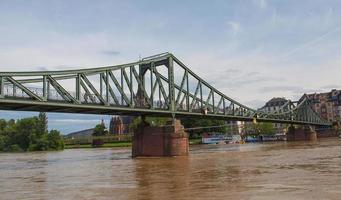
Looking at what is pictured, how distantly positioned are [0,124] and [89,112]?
125 metres

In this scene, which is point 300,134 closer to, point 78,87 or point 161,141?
point 161,141

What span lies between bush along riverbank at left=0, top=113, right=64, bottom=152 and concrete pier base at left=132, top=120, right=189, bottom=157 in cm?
8987

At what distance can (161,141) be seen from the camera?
6975 cm

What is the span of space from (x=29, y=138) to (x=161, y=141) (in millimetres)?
102342

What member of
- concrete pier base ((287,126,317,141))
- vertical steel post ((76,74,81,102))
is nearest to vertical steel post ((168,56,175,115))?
vertical steel post ((76,74,81,102))

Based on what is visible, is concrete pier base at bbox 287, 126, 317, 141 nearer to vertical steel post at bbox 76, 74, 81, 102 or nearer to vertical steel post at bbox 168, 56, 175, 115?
vertical steel post at bbox 168, 56, 175, 115

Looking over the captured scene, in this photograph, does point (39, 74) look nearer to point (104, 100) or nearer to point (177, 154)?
point (104, 100)

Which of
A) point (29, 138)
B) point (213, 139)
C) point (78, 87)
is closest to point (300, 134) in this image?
point (213, 139)

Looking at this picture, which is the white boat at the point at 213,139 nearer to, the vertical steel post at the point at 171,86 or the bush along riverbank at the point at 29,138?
the bush along riverbank at the point at 29,138

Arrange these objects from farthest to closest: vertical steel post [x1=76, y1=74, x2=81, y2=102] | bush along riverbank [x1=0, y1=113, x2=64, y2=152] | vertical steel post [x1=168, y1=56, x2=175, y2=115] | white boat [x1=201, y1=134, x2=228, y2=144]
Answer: white boat [x1=201, y1=134, x2=228, y2=144]
bush along riverbank [x1=0, y1=113, x2=64, y2=152]
vertical steel post [x1=168, y1=56, x2=175, y2=115]
vertical steel post [x1=76, y1=74, x2=81, y2=102]

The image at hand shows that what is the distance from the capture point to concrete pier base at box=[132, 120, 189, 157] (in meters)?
68.3

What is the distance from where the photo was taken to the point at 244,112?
395 feet

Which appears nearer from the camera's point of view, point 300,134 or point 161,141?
point 161,141

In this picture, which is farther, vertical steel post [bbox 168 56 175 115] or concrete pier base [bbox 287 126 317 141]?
concrete pier base [bbox 287 126 317 141]
